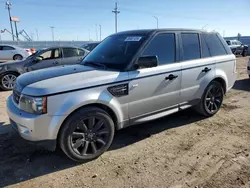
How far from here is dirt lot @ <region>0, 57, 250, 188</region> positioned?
2789mm

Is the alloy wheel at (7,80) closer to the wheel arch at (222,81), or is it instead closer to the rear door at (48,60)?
the rear door at (48,60)

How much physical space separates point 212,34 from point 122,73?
2614mm

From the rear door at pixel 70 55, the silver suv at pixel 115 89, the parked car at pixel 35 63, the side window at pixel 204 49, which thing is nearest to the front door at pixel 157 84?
the silver suv at pixel 115 89

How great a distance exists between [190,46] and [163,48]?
29.1 inches

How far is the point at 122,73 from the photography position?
3.32 meters

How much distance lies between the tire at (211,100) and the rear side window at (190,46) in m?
0.79

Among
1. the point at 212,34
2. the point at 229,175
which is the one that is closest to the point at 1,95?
the point at 212,34

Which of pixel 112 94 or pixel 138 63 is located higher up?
pixel 138 63

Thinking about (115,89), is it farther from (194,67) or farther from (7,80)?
(7,80)

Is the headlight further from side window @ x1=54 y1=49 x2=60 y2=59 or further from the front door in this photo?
side window @ x1=54 y1=49 x2=60 y2=59

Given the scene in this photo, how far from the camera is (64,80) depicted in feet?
9.84

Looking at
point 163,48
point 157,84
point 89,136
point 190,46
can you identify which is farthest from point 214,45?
point 89,136

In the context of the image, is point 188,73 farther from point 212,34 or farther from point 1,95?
point 1,95

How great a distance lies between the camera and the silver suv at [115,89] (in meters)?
2.86
